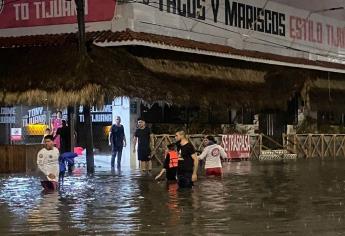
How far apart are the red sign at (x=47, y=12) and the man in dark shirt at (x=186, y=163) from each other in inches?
324

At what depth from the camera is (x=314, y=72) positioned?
113 ft

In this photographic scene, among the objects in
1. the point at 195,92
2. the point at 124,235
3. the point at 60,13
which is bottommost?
the point at 124,235

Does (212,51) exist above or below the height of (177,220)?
above

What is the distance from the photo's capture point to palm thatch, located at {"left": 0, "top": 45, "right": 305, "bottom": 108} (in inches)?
808

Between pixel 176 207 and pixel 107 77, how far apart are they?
8.94 meters

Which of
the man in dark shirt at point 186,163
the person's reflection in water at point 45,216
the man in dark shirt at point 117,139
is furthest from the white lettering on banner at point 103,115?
the person's reflection in water at point 45,216

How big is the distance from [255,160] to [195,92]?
624 centimetres

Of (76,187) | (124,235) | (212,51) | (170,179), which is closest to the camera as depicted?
(124,235)

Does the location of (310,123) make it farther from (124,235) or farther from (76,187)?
(124,235)

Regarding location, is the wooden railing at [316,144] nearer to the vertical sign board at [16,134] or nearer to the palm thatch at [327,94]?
the palm thatch at [327,94]

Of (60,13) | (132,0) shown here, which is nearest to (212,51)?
(132,0)

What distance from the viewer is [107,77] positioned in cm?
2062

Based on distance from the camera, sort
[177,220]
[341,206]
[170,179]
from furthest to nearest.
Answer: [170,179] < [341,206] < [177,220]

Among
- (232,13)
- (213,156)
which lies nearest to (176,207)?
(213,156)
